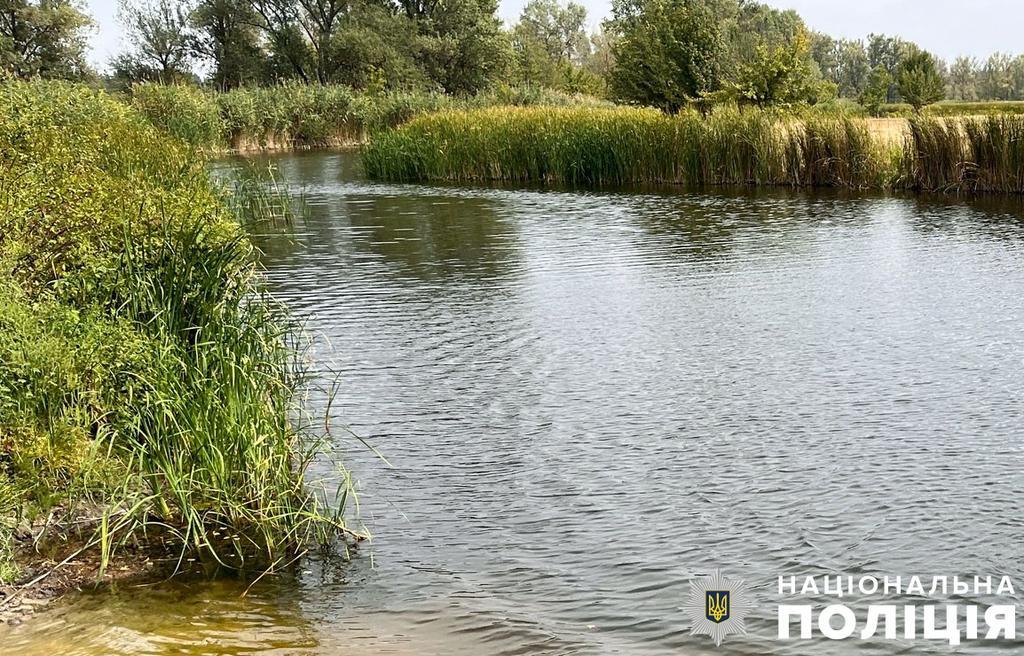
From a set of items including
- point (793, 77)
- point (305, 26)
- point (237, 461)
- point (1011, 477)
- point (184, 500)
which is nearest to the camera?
point (184, 500)

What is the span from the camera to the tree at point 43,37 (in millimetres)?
48469

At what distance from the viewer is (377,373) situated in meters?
8.23

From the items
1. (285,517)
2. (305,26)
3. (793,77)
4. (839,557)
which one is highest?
(305,26)

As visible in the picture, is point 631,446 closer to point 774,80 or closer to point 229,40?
point 774,80

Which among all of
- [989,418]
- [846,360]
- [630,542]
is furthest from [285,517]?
[846,360]

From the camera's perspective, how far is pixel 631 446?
6.43 m

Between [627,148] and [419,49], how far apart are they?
114 feet

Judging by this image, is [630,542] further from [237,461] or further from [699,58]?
[699,58]

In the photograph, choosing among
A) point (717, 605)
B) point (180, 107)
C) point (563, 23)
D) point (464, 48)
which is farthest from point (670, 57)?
point (563, 23)

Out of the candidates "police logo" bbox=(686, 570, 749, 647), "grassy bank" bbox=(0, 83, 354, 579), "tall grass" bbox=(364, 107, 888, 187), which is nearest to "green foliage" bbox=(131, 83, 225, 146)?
"tall grass" bbox=(364, 107, 888, 187)

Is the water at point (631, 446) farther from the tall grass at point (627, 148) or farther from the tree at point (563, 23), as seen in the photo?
the tree at point (563, 23)

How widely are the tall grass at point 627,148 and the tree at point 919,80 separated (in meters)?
21.3

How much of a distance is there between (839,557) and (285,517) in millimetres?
2537

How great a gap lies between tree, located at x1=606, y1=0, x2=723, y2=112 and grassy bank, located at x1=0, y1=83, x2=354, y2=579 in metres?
30.9
